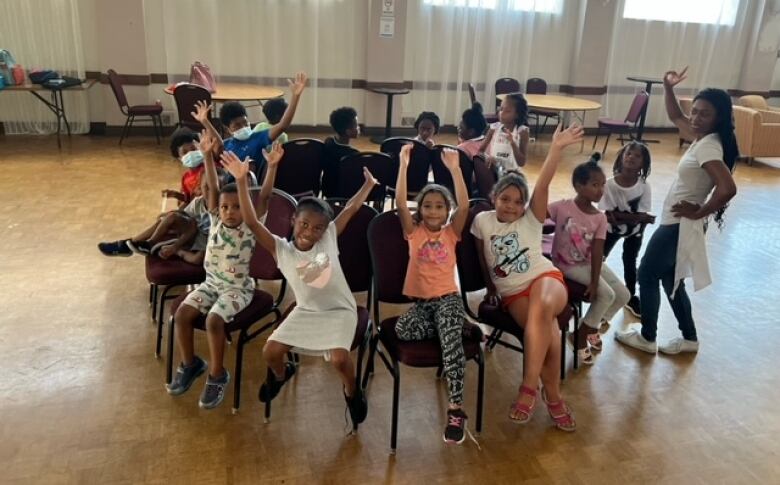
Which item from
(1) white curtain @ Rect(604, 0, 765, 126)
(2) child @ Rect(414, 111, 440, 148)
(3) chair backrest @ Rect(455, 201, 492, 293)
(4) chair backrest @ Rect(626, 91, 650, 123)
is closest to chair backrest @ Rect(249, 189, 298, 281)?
(3) chair backrest @ Rect(455, 201, 492, 293)

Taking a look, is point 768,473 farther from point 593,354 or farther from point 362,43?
point 362,43

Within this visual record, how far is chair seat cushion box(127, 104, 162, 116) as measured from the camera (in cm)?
745

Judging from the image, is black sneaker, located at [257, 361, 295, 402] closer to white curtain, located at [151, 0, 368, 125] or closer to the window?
white curtain, located at [151, 0, 368, 125]

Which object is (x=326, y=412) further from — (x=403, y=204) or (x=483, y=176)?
(x=483, y=176)

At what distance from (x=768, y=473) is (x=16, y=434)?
119 inches

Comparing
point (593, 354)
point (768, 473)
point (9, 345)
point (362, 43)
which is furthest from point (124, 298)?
point (362, 43)

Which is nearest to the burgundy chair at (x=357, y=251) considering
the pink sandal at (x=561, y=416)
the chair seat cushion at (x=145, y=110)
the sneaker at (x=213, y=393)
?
the sneaker at (x=213, y=393)

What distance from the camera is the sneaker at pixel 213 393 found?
262cm

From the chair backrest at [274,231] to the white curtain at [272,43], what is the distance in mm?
6025

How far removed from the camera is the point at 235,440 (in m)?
2.44

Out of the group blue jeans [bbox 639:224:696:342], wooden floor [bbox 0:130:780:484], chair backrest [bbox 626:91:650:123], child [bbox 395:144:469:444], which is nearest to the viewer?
wooden floor [bbox 0:130:780:484]

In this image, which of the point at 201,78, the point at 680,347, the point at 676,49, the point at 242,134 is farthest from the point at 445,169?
the point at 676,49

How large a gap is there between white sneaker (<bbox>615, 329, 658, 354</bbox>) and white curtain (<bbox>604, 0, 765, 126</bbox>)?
770 cm

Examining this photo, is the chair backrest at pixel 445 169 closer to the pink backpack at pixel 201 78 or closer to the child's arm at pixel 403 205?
the child's arm at pixel 403 205
